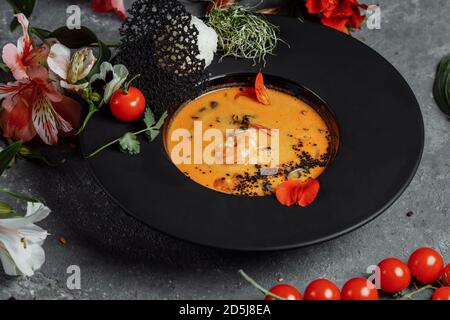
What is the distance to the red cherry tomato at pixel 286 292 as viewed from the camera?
220 cm

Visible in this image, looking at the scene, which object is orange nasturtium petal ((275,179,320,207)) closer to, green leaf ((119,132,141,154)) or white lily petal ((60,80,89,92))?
green leaf ((119,132,141,154))

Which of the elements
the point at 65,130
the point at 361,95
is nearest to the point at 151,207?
the point at 65,130

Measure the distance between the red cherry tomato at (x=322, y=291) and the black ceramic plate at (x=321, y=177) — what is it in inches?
4.3

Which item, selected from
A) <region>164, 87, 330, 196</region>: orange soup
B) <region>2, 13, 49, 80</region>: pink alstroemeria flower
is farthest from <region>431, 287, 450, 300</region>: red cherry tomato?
<region>2, 13, 49, 80</region>: pink alstroemeria flower

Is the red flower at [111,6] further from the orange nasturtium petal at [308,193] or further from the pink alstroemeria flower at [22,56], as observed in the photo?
the orange nasturtium petal at [308,193]

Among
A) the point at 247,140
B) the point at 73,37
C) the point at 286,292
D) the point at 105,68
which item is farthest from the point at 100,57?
the point at 286,292

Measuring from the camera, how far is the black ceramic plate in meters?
2.26

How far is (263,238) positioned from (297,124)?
53 cm

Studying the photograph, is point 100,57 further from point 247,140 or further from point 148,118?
point 247,140

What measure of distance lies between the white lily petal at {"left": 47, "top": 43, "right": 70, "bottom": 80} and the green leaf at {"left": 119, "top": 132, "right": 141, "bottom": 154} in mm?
267

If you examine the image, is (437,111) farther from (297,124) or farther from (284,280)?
(284,280)

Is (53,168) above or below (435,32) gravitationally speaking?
below

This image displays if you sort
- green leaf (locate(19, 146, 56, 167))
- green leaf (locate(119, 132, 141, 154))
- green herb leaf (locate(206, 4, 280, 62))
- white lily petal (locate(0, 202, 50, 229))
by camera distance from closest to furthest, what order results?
white lily petal (locate(0, 202, 50, 229))
green leaf (locate(119, 132, 141, 154))
green leaf (locate(19, 146, 56, 167))
green herb leaf (locate(206, 4, 280, 62))

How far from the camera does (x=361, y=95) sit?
2.68 meters
